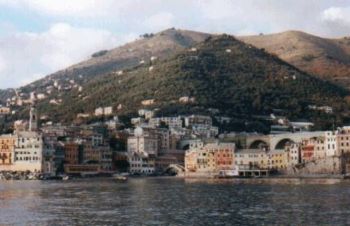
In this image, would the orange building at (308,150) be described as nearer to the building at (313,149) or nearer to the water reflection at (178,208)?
the building at (313,149)

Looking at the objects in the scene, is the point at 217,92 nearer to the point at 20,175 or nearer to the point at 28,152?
the point at 28,152

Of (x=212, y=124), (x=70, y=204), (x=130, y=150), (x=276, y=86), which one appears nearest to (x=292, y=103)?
(x=276, y=86)

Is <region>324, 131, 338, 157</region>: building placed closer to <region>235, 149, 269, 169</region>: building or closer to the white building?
the white building

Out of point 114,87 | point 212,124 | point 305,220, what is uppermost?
point 114,87

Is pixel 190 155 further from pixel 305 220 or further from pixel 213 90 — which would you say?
pixel 305 220

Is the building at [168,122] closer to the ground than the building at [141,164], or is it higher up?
higher up

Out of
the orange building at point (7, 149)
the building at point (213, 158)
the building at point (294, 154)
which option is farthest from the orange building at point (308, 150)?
the orange building at point (7, 149)

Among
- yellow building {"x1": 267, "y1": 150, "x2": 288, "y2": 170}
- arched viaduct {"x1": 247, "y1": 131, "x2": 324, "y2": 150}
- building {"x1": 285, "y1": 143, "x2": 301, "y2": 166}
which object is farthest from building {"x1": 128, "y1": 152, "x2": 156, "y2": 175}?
building {"x1": 285, "y1": 143, "x2": 301, "y2": 166}
